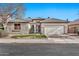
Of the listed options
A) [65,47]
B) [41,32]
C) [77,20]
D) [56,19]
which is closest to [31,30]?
[41,32]

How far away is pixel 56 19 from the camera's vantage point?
5.18m

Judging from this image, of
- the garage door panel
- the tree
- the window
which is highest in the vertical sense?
the tree

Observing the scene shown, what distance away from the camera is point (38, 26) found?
5316 mm

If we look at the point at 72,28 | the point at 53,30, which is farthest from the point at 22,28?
the point at 72,28

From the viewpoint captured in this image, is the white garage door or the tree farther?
the white garage door

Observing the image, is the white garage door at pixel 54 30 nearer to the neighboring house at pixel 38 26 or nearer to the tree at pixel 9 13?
the neighboring house at pixel 38 26

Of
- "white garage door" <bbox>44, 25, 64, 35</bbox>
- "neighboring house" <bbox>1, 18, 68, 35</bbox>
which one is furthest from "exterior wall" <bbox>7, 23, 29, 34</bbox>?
"white garage door" <bbox>44, 25, 64, 35</bbox>

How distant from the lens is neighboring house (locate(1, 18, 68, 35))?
524 cm

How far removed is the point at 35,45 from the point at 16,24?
3.51 feet

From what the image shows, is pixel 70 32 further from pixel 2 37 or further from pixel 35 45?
pixel 2 37

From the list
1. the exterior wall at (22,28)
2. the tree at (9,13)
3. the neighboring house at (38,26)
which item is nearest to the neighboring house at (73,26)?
the neighboring house at (38,26)

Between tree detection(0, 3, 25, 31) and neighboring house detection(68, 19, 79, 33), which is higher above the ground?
tree detection(0, 3, 25, 31)

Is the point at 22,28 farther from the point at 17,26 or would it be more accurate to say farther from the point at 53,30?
the point at 53,30

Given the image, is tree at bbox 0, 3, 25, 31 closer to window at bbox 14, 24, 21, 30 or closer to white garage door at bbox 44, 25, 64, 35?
window at bbox 14, 24, 21, 30
